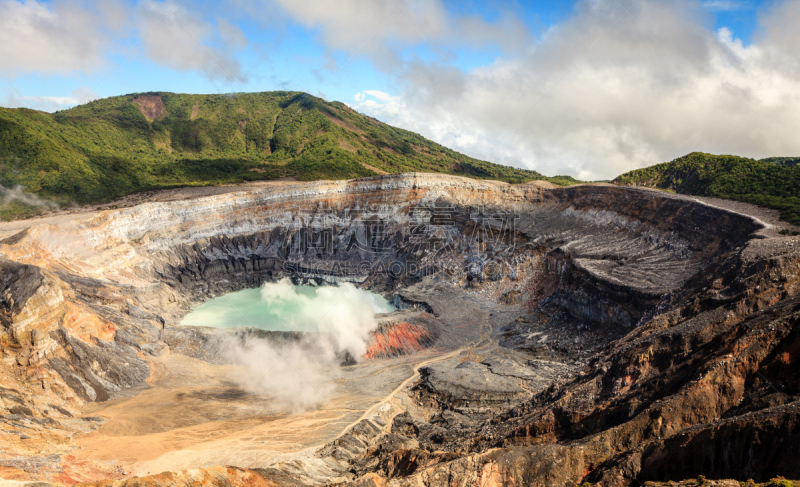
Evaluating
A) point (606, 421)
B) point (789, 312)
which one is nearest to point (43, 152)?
point (606, 421)

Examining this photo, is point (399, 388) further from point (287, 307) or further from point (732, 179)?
point (732, 179)

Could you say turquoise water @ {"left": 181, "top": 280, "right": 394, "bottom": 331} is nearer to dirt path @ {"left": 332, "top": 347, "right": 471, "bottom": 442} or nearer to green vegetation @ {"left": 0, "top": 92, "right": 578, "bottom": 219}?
dirt path @ {"left": 332, "top": 347, "right": 471, "bottom": 442}

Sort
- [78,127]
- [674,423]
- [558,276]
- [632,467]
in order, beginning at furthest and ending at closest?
[78,127]
[558,276]
[674,423]
[632,467]

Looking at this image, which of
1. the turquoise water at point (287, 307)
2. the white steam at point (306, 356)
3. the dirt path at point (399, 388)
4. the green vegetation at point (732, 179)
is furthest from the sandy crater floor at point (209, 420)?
the green vegetation at point (732, 179)

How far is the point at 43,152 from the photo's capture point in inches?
2982

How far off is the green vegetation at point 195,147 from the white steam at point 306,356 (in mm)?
50009

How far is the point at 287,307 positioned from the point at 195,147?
86.6m

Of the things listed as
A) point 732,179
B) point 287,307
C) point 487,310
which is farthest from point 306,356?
point 732,179

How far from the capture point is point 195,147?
121 metres

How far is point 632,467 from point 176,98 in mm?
159851

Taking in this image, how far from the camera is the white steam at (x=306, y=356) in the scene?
106 feet

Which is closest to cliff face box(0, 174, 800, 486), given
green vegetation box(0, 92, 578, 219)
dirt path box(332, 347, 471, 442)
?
dirt path box(332, 347, 471, 442)

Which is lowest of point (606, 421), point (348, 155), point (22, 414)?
point (22, 414)

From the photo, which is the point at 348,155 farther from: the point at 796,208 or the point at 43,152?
the point at 796,208
